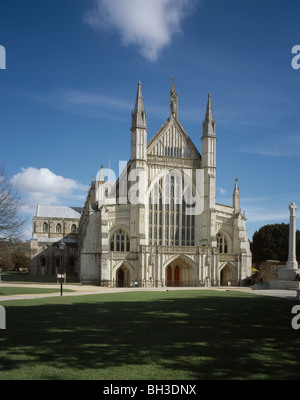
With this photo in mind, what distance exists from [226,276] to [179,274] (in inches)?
230

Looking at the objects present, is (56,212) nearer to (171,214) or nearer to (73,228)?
(73,228)

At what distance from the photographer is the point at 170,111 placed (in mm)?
49438

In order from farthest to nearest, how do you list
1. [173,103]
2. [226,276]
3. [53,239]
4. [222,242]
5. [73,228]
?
1. [73,228]
2. [53,239]
3. [173,103]
4. [222,242]
5. [226,276]

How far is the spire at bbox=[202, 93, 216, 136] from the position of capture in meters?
46.9

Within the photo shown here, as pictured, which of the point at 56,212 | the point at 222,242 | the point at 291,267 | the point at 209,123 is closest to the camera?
the point at 291,267

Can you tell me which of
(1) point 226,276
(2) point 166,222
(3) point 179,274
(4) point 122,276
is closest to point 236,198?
(1) point 226,276

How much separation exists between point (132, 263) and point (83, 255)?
5.73 m

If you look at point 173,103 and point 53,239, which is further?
point 53,239

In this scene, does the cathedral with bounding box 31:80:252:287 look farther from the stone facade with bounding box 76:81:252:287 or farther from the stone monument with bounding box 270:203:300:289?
the stone monument with bounding box 270:203:300:289

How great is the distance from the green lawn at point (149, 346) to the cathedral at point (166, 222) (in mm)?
27048

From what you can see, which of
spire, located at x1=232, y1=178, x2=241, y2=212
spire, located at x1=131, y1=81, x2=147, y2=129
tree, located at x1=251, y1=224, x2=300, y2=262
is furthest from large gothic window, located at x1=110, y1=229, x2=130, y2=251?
tree, located at x1=251, y1=224, x2=300, y2=262

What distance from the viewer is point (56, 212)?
299 ft
